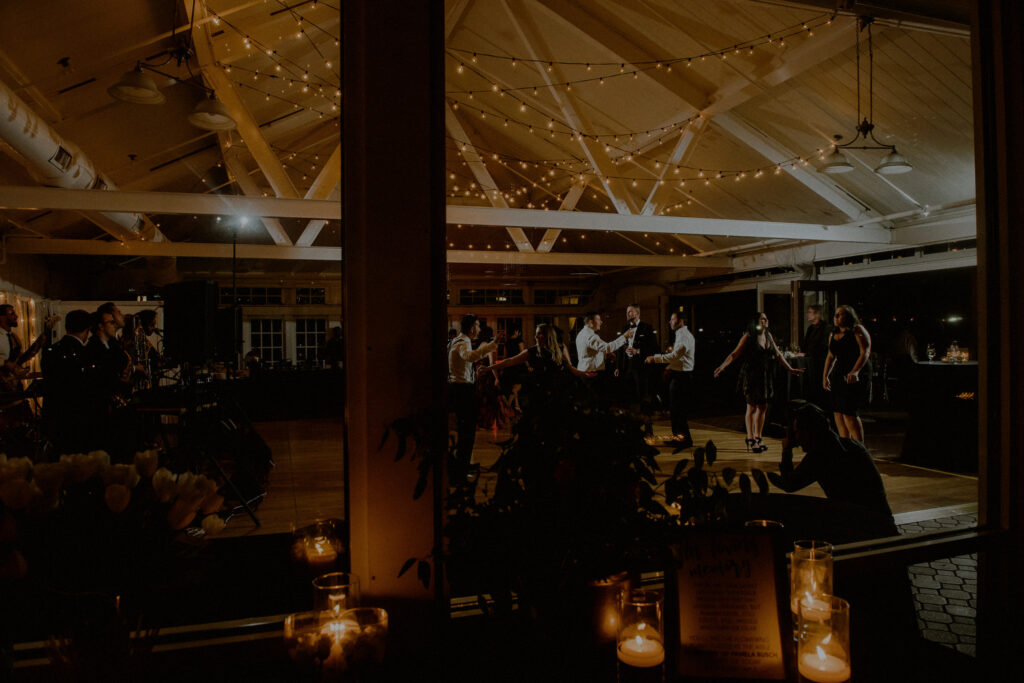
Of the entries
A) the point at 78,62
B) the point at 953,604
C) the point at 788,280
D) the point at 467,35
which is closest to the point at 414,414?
the point at 953,604

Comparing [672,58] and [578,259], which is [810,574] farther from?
[578,259]

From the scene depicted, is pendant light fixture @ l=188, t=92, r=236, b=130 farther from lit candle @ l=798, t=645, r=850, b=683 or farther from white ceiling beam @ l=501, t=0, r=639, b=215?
lit candle @ l=798, t=645, r=850, b=683

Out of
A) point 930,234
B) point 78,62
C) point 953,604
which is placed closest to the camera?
point 953,604

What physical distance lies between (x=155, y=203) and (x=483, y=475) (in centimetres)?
435

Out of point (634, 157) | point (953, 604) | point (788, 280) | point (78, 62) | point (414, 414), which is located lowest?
point (953, 604)

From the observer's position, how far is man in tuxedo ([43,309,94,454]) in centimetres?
399

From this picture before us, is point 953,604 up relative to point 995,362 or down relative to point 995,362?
down

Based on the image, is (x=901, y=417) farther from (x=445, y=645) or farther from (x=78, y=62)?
(x=78, y=62)

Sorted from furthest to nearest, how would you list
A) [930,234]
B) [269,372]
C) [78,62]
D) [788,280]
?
[788,280]
[269,372]
[930,234]
[78,62]

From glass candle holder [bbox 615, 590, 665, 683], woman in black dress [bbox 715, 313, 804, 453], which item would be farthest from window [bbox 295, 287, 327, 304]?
glass candle holder [bbox 615, 590, 665, 683]

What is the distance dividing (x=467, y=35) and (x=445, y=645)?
26.1ft

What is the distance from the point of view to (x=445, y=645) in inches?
52.8

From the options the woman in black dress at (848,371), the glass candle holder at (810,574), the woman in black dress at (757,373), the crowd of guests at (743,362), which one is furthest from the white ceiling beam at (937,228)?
the glass candle holder at (810,574)

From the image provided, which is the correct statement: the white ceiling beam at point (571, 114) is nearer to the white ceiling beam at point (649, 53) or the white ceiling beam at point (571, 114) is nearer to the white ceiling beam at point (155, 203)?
the white ceiling beam at point (649, 53)
